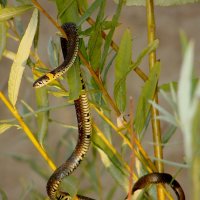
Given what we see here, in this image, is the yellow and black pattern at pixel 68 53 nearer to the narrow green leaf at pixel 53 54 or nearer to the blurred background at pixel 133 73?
the narrow green leaf at pixel 53 54

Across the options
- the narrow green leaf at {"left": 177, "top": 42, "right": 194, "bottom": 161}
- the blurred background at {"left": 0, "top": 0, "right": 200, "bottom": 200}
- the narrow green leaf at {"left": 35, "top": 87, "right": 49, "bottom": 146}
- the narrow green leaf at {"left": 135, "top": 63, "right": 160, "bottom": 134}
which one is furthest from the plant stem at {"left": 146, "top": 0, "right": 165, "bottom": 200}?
the blurred background at {"left": 0, "top": 0, "right": 200, "bottom": 200}

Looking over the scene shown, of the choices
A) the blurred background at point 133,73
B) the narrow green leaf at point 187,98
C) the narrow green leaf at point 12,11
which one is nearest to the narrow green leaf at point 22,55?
the narrow green leaf at point 12,11

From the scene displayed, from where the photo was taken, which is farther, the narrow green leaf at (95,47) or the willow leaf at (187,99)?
the narrow green leaf at (95,47)

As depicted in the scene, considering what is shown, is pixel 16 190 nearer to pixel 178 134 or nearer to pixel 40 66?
pixel 178 134

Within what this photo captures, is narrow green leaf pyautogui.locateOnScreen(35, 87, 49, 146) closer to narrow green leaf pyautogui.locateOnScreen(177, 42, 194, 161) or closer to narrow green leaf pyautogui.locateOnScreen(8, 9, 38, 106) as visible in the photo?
narrow green leaf pyautogui.locateOnScreen(8, 9, 38, 106)

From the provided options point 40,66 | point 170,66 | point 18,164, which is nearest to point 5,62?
point 18,164

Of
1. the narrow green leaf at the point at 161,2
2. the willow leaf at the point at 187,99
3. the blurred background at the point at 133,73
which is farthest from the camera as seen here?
the blurred background at the point at 133,73
